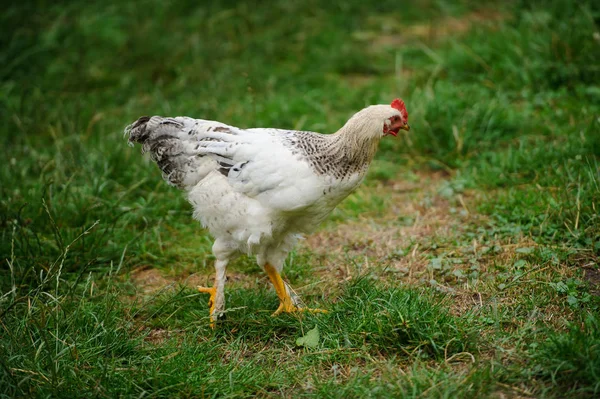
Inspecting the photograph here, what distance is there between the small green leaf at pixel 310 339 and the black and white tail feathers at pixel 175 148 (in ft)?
3.69

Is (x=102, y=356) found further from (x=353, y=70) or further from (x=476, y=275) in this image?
(x=353, y=70)

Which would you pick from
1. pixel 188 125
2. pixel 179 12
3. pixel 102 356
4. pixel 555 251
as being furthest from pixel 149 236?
pixel 179 12

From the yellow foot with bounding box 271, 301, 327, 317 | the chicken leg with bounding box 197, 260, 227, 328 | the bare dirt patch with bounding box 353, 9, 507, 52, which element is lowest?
the yellow foot with bounding box 271, 301, 327, 317

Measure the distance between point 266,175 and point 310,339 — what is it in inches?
37.8

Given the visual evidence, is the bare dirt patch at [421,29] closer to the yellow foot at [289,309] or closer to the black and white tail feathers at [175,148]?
the black and white tail feathers at [175,148]

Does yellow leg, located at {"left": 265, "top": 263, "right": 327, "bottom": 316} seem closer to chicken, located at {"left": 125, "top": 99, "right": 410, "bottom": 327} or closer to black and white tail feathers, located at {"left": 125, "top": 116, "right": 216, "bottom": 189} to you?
chicken, located at {"left": 125, "top": 99, "right": 410, "bottom": 327}

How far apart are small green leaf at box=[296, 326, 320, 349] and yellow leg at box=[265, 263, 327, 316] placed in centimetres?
25

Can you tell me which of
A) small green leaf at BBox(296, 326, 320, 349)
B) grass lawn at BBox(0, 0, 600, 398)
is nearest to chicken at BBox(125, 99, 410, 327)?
small green leaf at BBox(296, 326, 320, 349)

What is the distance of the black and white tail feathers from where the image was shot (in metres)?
3.71

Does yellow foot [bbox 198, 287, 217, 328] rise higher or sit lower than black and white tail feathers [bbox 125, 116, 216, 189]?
lower

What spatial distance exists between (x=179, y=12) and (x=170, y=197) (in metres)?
3.88

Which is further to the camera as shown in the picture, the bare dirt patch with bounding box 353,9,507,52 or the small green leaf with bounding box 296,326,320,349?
the bare dirt patch with bounding box 353,9,507,52

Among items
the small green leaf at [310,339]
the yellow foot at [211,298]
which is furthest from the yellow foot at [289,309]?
the yellow foot at [211,298]

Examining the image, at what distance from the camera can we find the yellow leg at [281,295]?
148 inches
